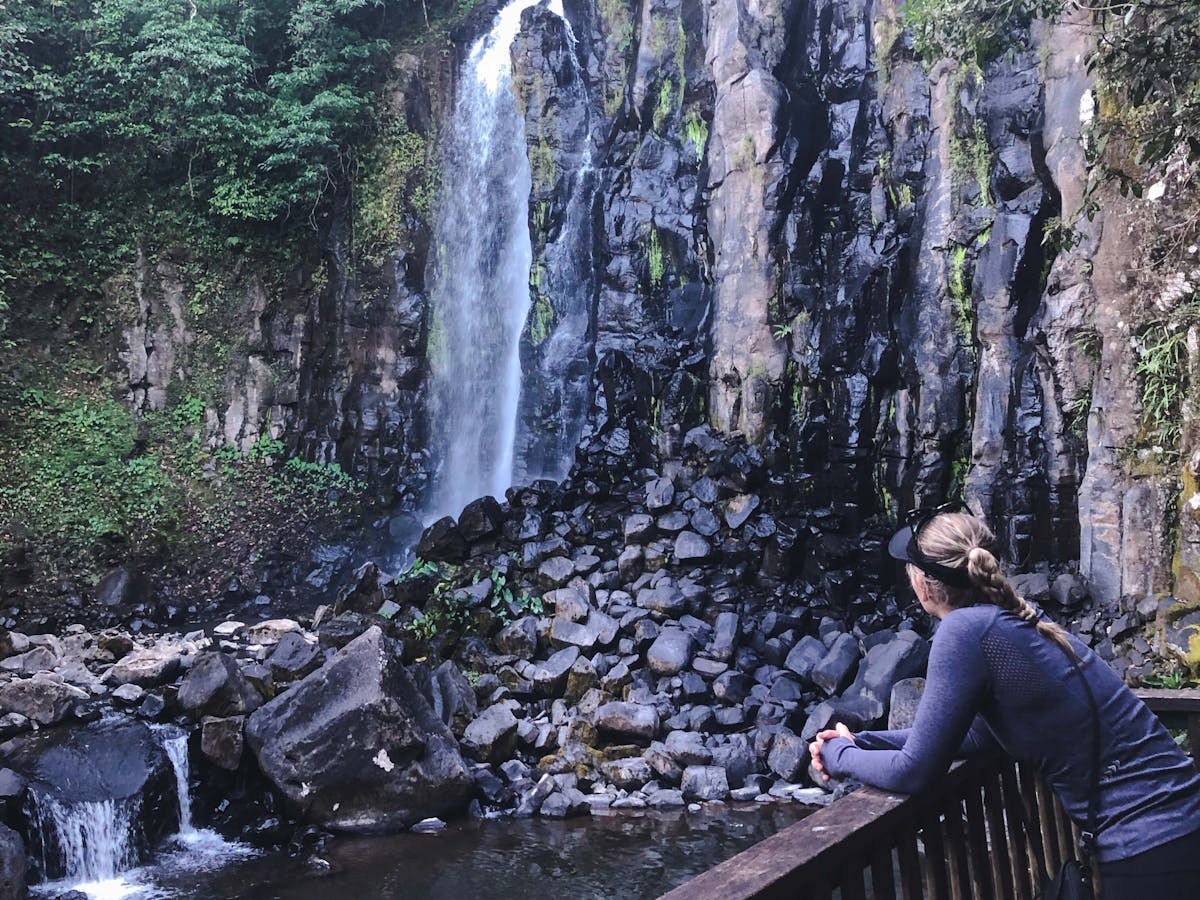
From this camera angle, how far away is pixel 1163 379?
281 inches

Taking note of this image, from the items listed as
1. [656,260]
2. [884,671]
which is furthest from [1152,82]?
[656,260]

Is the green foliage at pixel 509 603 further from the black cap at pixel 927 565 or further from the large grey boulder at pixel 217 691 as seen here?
the black cap at pixel 927 565

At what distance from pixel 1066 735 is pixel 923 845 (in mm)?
494

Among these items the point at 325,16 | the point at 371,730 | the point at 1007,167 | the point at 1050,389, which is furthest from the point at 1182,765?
the point at 325,16

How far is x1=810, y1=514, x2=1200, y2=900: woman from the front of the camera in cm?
187

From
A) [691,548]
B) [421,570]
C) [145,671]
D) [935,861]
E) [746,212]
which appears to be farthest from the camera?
[746,212]

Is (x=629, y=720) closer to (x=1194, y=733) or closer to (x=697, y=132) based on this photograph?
(x=1194, y=733)

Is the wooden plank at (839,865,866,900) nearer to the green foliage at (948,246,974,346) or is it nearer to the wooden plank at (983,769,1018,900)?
the wooden plank at (983,769,1018,900)

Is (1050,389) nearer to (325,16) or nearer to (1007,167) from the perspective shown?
(1007,167)

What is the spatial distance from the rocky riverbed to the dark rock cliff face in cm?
88

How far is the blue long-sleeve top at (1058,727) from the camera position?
74.1 inches

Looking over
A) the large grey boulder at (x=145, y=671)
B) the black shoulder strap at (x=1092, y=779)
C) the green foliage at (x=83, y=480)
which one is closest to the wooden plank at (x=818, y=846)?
the black shoulder strap at (x=1092, y=779)

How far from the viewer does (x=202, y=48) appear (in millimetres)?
16000

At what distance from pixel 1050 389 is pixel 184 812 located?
395 inches
